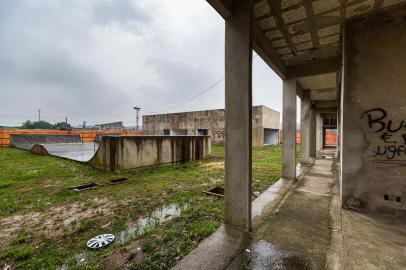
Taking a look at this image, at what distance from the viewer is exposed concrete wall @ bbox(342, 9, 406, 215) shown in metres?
2.80

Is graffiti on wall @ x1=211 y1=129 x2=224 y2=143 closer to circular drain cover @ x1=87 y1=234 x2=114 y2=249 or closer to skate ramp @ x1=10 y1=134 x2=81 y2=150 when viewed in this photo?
skate ramp @ x1=10 y1=134 x2=81 y2=150

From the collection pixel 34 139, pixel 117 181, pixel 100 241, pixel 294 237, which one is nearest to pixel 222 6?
pixel 294 237

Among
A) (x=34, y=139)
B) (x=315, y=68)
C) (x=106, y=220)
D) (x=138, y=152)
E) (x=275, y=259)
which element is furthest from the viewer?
(x=34, y=139)

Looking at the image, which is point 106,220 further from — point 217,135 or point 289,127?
point 217,135

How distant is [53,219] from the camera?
10.1 feet

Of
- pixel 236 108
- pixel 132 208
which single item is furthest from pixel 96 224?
pixel 236 108

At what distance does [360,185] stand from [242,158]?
222 cm

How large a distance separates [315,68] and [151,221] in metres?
5.06

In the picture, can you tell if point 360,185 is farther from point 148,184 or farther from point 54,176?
point 54,176

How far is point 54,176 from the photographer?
5852mm

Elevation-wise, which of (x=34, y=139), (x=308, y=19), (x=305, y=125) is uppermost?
(x=308, y=19)

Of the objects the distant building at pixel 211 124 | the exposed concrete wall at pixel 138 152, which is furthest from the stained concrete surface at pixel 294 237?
the distant building at pixel 211 124

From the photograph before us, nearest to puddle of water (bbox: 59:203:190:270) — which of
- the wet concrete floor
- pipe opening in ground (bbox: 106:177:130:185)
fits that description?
pipe opening in ground (bbox: 106:177:130:185)

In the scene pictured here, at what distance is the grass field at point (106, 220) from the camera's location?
2.12 metres
